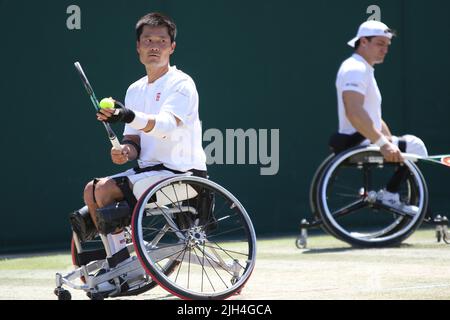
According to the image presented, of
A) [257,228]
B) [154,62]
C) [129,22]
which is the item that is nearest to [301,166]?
[257,228]

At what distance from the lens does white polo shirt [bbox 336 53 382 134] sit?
8781 millimetres

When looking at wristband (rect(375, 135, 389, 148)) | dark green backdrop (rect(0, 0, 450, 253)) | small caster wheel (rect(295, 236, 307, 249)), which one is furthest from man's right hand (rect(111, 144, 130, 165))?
dark green backdrop (rect(0, 0, 450, 253))

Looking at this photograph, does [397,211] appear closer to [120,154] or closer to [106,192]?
[120,154]

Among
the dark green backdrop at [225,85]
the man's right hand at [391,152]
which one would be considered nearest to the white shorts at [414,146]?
the man's right hand at [391,152]

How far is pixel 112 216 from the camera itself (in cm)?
584

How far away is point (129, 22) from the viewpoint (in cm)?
1000

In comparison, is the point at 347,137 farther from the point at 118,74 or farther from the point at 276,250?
the point at 118,74

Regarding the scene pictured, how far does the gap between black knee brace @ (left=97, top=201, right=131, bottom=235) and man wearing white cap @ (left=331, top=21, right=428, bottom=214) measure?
3.22m

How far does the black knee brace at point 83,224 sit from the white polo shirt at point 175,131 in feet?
1.32

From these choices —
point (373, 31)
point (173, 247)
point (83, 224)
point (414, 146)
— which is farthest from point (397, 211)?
point (83, 224)

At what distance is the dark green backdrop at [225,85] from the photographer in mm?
9625

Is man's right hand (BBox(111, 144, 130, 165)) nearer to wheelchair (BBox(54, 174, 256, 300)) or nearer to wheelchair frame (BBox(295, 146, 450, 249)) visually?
wheelchair (BBox(54, 174, 256, 300))

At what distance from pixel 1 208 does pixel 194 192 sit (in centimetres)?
395

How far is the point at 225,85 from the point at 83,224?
4676 mm
